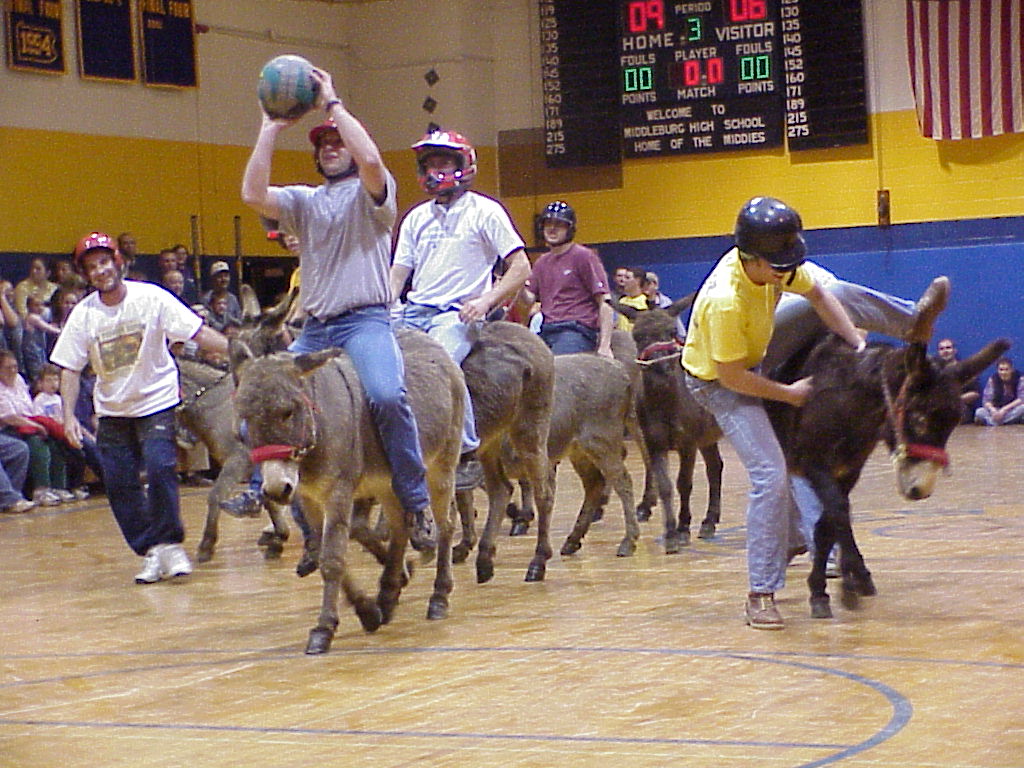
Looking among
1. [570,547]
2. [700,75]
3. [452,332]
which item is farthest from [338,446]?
[700,75]

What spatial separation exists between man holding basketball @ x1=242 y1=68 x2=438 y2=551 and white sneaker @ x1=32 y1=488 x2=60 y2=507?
8.79m

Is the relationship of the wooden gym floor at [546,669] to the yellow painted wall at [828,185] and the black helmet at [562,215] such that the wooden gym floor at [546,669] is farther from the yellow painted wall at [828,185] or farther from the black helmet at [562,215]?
the yellow painted wall at [828,185]

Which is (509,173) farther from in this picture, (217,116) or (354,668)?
(354,668)

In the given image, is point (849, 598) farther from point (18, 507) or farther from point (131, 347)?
point (18, 507)

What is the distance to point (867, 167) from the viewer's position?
867 inches

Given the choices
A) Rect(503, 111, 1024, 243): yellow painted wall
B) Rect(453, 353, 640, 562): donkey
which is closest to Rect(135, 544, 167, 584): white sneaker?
Rect(453, 353, 640, 562): donkey

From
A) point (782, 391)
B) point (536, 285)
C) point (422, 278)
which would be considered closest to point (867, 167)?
point (536, 285)

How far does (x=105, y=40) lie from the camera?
69.8 ft

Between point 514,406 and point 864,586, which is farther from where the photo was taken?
point 514,406

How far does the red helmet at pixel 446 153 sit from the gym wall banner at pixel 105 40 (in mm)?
13506

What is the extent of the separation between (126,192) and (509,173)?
5.83 m

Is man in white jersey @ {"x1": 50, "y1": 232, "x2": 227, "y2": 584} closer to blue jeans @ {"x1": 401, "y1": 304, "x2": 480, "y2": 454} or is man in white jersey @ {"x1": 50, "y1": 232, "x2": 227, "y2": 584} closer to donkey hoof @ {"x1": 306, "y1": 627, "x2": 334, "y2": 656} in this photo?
blue jeans @ {"x1": 401, "y1": 304, "x2": 480, "y2": 454}

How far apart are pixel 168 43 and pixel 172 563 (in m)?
14.1

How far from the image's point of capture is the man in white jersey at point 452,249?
28.5ft
